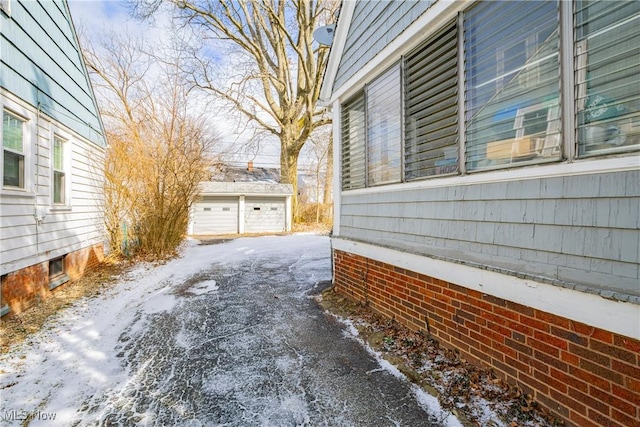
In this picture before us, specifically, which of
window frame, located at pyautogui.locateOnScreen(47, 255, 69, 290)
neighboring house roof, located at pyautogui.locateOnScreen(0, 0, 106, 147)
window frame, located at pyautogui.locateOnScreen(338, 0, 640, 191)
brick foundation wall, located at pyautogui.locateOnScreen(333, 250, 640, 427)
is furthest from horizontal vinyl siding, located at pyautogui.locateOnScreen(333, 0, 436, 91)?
window frame, located at pyautogui.locateOnScreen(47, 255, 69, 290)

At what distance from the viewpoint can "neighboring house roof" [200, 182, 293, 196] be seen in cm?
1725

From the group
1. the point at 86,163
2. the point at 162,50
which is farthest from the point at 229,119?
the point at 86,163

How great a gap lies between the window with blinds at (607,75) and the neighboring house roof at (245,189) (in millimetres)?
16422

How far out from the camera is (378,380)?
2818 mm

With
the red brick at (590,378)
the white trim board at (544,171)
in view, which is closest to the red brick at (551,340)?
the red brick at (590,378)

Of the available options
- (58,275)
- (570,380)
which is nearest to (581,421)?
(570,380)

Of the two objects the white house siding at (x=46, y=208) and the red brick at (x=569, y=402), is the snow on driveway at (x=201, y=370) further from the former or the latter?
the white house siding at (x=46, y=208)

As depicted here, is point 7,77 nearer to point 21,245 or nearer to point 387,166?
point 21,245

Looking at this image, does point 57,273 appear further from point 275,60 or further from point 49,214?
point 275,60

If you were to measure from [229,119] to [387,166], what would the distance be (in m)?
17.0

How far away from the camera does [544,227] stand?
220 centimetres

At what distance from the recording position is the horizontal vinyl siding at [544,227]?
5.94 feet

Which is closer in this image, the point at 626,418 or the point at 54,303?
the point at 626,418

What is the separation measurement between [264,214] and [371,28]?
49.2 ft
